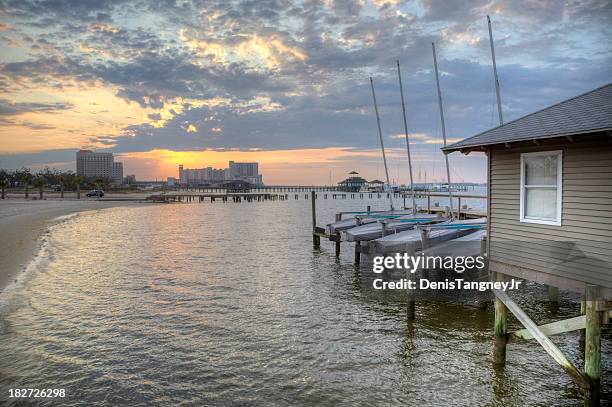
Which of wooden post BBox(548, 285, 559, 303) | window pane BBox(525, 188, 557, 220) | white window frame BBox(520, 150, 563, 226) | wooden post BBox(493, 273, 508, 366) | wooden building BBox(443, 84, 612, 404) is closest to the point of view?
wooden building BBox(443, 84, 612, 404)

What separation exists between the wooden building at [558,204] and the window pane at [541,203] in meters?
0.02

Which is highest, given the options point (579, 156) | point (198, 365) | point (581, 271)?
point (579, 156)

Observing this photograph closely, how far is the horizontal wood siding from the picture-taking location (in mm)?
7992

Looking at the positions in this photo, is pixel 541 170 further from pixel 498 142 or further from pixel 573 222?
pixel 573 222

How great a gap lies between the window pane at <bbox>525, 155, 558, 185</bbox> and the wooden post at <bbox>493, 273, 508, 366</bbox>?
2352 millimetres

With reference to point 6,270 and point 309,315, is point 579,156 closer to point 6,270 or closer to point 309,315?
point 309,315

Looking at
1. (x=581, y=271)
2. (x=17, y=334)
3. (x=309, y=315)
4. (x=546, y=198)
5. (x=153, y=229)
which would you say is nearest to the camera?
(x=581, y=271)

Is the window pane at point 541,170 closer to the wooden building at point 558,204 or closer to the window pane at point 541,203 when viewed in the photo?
the wooden building at point 558,204

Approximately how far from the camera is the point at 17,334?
39.4 ft

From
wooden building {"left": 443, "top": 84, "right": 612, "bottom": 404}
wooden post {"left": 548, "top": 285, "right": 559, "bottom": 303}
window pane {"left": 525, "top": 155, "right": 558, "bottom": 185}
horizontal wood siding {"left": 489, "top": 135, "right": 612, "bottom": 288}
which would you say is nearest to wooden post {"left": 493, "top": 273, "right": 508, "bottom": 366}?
wooden building {"left": 443, "top": 84, "right": 612, "bottom": 404}

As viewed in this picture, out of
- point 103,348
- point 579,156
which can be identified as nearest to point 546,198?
point 579,156

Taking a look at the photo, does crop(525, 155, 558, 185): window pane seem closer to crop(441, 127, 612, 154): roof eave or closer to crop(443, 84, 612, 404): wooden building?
crop(443, 84, 612, 404): wooden building

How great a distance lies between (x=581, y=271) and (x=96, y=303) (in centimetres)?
1505

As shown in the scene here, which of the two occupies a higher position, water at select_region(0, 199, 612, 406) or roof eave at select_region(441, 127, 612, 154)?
roof eave at select_region(441, 127, 612, 154)
